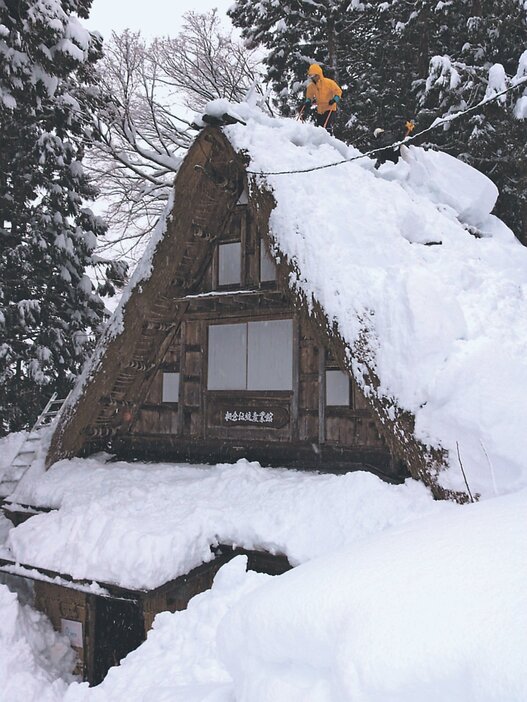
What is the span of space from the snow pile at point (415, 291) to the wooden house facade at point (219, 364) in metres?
0.47

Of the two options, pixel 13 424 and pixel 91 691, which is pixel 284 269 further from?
pixel 13 424

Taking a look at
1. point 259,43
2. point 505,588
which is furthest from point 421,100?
point 505,588

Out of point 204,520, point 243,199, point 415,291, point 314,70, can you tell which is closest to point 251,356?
point 243,199

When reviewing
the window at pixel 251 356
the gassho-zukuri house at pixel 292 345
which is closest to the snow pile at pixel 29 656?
the gassho-zukuri house at pixel 292 345

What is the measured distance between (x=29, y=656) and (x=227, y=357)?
13.9 feet

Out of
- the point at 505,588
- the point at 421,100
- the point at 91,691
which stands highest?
the point at 421,100

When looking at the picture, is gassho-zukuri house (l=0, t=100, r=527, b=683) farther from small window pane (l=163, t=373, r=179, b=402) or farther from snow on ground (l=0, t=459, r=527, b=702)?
snow on ground (l=0, t=459, r=527, b=702)

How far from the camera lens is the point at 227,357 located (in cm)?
773

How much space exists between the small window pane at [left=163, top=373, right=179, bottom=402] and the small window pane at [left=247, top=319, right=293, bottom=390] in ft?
4.16

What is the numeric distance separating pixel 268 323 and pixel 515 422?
11.5ft

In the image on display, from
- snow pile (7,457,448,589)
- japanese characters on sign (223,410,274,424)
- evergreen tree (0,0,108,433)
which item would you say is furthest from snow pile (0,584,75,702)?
evergreen tree (0,0,108,433)

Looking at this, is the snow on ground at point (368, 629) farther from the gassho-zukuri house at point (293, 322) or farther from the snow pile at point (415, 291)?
the gassho-zukuri house at point (293, 322)

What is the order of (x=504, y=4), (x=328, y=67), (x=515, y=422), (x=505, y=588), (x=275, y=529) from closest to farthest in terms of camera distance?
1. (x=505, y=588)
2. (x=515, y=422)
3. (x=275, y=529)
4. (x=504, y=4)
5. (x=328, y=67)

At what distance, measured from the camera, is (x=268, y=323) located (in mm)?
7441
